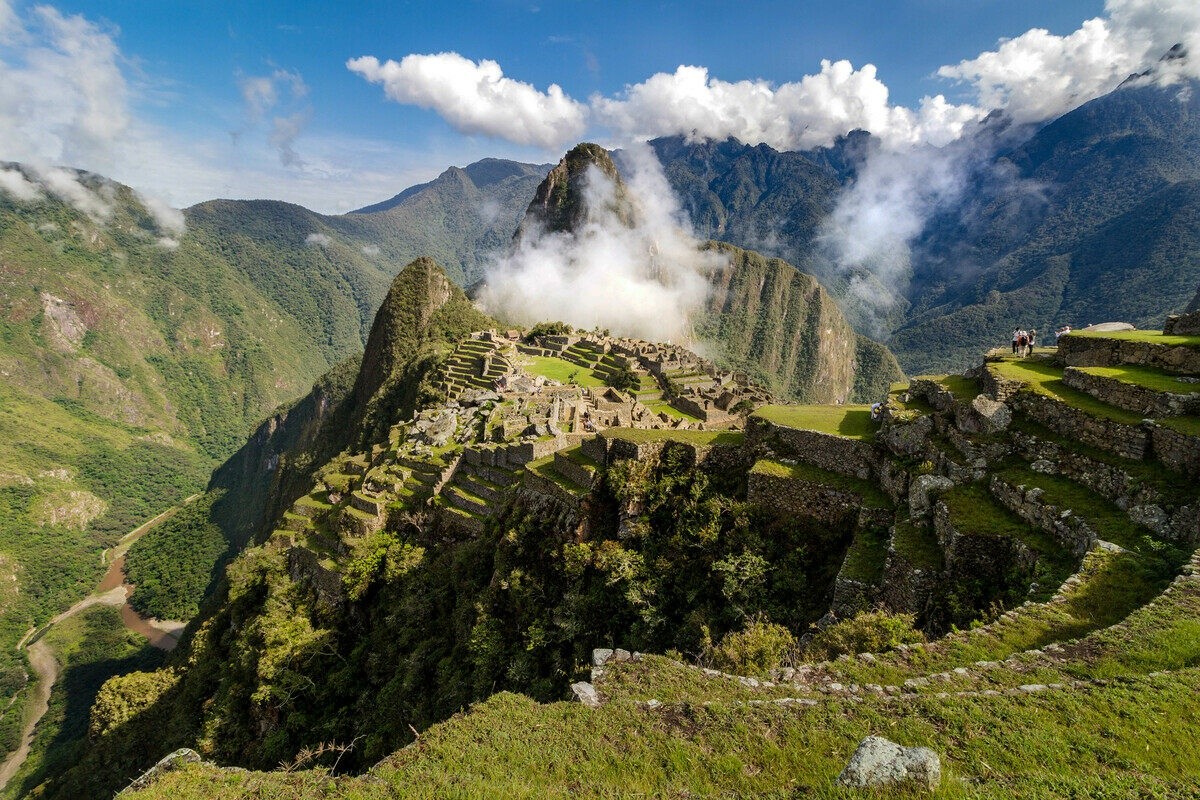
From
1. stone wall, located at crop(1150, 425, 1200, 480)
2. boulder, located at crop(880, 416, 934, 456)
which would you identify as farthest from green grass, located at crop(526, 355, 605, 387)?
stone wall, located at crop(1150, 425, 1200, 480)

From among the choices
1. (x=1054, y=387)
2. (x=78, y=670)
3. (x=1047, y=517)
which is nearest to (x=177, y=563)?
(x=78, y=670)

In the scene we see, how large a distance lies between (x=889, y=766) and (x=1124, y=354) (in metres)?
14.8

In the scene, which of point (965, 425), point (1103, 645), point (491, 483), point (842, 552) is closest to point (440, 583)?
point (491, 483)

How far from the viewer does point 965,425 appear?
14453 millimetres

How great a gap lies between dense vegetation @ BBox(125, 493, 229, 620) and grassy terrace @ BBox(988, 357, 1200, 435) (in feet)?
367

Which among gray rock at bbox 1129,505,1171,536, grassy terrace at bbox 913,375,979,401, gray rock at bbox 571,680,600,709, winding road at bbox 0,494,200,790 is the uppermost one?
grassy terrace at bbox 913,375,979,401

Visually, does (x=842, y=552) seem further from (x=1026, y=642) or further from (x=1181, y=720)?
(x=1181, y=720)

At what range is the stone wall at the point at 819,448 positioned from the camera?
1600cm

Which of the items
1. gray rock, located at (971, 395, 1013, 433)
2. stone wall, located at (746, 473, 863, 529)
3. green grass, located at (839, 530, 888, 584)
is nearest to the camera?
green grass, located at (839, 530, 888, 584)

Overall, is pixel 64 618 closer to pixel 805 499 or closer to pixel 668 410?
pixel 668 410

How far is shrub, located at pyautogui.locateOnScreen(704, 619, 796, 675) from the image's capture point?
11422 millimetres

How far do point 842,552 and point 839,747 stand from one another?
27.1ft

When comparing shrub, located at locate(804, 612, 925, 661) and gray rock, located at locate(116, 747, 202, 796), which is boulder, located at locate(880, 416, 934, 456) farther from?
gray rock, located at locate(116, 747, 202, 796)

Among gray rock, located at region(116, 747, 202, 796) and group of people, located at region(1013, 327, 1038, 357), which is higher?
group of people, located at region(1013, 327, 1038, 357)
